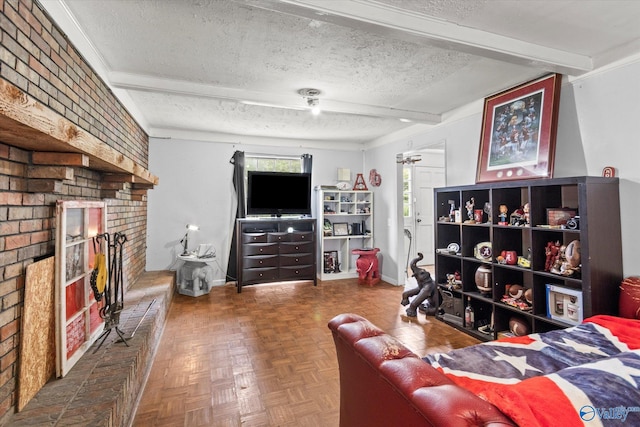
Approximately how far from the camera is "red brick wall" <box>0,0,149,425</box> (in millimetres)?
1356

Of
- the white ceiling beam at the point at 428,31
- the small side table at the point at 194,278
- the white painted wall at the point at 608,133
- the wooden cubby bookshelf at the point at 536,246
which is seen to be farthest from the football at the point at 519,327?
the small side table at the point at 194,278

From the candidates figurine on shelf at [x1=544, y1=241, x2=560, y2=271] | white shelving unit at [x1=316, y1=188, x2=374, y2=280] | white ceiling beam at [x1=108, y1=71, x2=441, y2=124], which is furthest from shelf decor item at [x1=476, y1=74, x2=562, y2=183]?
white shelving unit at [x1=316, y1=188, x2=374, y2=280]

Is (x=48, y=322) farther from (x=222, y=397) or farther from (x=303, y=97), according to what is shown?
(x=303, y=97)

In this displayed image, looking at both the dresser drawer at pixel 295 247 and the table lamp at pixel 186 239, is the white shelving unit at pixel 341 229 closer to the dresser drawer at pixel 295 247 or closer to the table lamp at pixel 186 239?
the dresser drawer at pixel 295 247

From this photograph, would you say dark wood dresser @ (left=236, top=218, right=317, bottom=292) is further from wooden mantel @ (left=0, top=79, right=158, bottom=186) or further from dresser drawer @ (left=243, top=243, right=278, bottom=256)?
wooden mantel @ (left=0, top=79, right=158, bottom=186)

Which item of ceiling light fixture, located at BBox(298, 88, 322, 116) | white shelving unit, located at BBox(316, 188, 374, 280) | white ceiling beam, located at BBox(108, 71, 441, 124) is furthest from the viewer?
white shelving unit, located at BBox(316, 188, 374, 280)

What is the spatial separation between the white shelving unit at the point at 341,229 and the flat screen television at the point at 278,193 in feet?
1.07

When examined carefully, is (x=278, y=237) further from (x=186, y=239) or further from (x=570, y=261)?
(x=570, y=261)

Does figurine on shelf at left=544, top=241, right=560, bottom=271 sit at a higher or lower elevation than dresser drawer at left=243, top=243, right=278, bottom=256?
higher

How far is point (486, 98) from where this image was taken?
10.4 feet

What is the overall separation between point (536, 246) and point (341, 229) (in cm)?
339

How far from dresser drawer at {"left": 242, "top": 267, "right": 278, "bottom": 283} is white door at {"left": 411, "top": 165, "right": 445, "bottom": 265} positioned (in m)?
3.32

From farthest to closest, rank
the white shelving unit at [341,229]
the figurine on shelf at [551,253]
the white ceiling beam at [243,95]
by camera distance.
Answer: the white shelving unit at [341,229] < the white ceiling beam at [243,95] < the figurine on shelf at [551,253]

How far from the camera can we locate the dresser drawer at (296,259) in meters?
4.88
